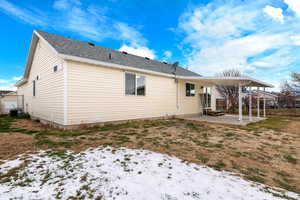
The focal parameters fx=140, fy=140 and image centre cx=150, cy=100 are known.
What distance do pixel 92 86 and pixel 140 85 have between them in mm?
2760

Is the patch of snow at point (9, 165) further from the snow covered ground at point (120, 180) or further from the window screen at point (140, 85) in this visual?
the window screen at point (140, 85)

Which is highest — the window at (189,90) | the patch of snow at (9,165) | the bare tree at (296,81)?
the bare tree at (296,81)

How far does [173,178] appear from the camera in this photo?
2314 millimetres

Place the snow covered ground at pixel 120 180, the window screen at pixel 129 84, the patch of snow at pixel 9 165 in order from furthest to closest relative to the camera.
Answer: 1. the window screen at pixel 129 84
2. the patch of snow at pixel 9 165
3. the snow covered ground at pixel 120 180

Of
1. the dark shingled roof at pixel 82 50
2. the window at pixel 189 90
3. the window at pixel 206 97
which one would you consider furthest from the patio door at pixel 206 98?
the dark shingled roof at pixel 82 50

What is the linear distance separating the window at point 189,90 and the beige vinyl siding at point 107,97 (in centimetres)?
189

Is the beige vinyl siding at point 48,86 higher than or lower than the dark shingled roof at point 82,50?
lower

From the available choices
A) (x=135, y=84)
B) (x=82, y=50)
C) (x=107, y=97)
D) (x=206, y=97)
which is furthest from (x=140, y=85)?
(x=206, y=97)

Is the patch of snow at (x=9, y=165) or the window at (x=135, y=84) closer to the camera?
the patch of snow at (x=9, y=165)

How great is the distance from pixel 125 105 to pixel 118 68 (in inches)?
76.6

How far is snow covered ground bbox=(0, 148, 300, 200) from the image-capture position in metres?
1.90

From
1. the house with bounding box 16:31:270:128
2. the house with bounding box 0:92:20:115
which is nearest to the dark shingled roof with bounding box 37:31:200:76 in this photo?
the house with bounding box 16:31:270:128

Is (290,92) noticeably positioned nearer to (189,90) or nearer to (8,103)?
(189,90)

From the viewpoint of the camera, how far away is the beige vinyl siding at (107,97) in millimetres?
5805
